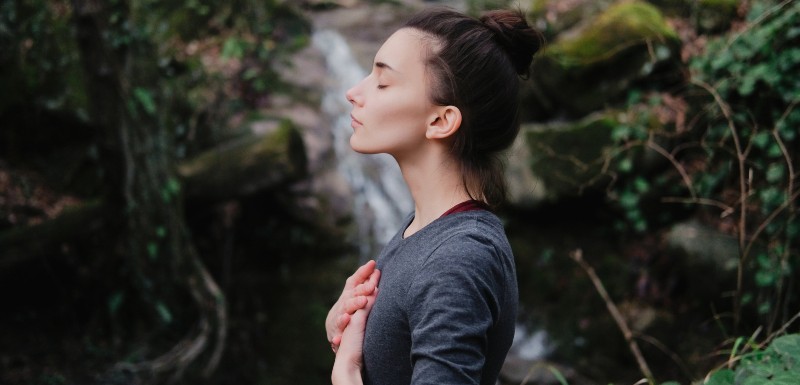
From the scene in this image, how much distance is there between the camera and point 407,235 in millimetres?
1579

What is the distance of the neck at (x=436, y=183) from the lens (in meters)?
1.45

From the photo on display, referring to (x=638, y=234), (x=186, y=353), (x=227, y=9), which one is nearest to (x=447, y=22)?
(x=186, y=353)

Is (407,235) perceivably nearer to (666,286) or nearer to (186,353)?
(186,353)

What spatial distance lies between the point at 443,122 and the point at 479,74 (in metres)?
0.13

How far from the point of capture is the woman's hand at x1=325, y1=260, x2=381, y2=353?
1.44m

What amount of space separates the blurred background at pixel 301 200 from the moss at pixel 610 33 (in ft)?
0.07

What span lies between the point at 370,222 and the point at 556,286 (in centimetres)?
189

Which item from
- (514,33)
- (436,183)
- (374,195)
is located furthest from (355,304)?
(374,195)

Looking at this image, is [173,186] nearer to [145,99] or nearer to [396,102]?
[145,99]

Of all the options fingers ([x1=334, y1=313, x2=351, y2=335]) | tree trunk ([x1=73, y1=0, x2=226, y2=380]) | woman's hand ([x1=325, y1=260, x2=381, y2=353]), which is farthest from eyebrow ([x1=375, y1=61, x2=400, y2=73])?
tree trunk ([x1=73, y1=0, x2=226, y2=380])

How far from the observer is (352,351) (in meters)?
1.40

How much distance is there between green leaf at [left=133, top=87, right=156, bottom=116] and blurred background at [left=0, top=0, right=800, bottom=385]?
2 centimetres

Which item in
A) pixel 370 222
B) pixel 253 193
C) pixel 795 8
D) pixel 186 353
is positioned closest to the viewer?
pixel 795 8

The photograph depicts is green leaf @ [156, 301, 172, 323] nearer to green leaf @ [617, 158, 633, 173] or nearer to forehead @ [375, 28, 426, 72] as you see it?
green leaf @ [617, 158, 633, 173]
